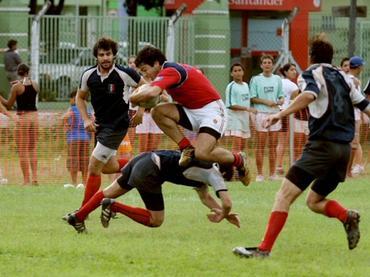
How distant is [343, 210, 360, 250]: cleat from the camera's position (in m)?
11.7

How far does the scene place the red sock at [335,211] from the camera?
11.8 meters

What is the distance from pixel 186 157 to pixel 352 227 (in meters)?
2.08

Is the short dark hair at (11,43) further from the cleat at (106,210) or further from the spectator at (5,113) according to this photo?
the cleat at (106,210)

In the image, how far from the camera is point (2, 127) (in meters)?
21.2

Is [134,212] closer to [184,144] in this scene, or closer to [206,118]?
[184,144]

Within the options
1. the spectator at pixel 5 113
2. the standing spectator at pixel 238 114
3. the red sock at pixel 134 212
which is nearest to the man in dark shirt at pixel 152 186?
the red sock at pixel 134 212

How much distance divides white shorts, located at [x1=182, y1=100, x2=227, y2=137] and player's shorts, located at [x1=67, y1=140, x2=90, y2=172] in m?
7.59

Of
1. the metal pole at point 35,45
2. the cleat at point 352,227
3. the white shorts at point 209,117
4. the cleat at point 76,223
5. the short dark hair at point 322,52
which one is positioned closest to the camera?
the short dark hair at point 322,52

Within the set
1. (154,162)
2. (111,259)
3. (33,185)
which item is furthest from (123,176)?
(33,185)

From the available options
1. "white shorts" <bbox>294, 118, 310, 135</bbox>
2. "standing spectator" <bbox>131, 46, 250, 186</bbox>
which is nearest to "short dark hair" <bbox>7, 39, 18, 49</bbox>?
"white shorts" <bbox>294, 118, 310, 135</bbox>

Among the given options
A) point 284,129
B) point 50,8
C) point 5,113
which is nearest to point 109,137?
point 5,113

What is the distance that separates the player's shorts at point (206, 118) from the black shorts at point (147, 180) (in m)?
0.62

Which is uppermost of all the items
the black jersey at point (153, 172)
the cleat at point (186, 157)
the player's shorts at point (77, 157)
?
the cleat at point (186, 157)

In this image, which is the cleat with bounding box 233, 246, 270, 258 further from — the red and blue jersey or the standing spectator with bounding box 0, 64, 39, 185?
the standing spectator with bounding box 0, 64, 39, 185
